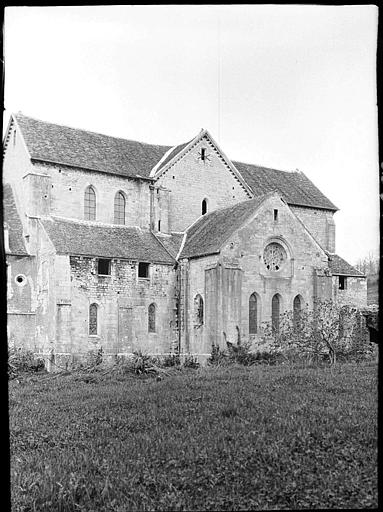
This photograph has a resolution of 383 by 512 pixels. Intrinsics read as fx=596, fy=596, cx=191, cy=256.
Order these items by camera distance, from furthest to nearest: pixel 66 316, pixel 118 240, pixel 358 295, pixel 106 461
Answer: pixel 358 295
pixel 118 240
pixel 66 316
pixel 106 461

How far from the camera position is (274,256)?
2934 cm

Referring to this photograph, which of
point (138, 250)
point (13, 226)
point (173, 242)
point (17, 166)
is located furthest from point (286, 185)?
point (13, 226)

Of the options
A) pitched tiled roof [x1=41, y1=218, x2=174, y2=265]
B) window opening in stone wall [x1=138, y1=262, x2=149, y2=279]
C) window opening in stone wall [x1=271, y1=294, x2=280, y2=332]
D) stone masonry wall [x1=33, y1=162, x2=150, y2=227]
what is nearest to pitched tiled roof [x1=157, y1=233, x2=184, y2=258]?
pitched tiled roof [x1=41, y1=218, x2=174, y2=265]

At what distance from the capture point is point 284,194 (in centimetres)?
3841

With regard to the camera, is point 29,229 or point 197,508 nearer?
point 197,508

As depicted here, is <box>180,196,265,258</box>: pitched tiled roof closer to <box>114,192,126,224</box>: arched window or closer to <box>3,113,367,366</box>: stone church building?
<box>3,113,367,366</box>: stone church building

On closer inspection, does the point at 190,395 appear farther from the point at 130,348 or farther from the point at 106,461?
the point at 130,348

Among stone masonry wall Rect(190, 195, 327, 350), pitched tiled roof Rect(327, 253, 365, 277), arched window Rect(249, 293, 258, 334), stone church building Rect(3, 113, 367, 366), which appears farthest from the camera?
pitched tiled roof Rect(327, 253, 365, 277)

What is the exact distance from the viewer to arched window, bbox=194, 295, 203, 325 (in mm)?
29078

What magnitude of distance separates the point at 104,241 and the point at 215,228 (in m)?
5.59

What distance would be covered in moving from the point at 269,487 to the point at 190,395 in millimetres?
5771

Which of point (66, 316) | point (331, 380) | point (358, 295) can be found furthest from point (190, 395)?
point (358, 295)

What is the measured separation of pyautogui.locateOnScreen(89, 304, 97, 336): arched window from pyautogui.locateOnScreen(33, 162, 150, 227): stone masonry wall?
198 inches

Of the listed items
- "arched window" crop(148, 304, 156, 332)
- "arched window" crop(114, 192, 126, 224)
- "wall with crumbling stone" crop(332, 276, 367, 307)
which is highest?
"arched window" crop(114, 192, 126, 224)
